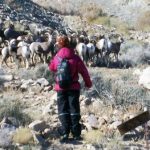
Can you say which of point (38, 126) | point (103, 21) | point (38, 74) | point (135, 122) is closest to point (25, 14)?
point (103, 21)

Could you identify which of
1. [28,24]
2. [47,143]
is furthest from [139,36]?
[47,143]

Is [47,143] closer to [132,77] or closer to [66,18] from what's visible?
[132,77]

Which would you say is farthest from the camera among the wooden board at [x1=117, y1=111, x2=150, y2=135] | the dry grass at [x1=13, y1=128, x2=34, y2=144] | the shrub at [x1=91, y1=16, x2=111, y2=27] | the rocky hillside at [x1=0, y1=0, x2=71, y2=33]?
the shrub at [x1=91, y1=16, x2=111, y2=27]

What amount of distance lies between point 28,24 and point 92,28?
894 centimetres

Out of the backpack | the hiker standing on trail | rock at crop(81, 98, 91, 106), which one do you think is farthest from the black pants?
rock at crop(81, 98, 91, 106)

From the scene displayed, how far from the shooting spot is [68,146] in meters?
9.54

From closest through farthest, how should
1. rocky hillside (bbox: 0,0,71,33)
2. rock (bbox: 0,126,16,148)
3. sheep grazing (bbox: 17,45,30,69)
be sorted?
rock (bbox: 0,126,16,148), sheep grazing (bbox: 17,45,30,69), rocky hillside (bbox: 0,0,71,33)

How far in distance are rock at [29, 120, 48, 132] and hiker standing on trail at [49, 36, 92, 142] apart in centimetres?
54

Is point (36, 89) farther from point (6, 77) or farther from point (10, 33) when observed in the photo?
point (10, 33)

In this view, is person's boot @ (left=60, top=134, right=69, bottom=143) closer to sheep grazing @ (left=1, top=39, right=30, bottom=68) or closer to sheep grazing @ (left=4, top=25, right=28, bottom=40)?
sheep grazing @ (left=1, top=39, right=30, bottom=68)

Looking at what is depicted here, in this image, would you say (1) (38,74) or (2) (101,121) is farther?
(1) (38,74)

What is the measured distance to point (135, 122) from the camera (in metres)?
9.08

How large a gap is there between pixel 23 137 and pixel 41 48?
11.5 m

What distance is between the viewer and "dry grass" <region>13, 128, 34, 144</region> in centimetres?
939
